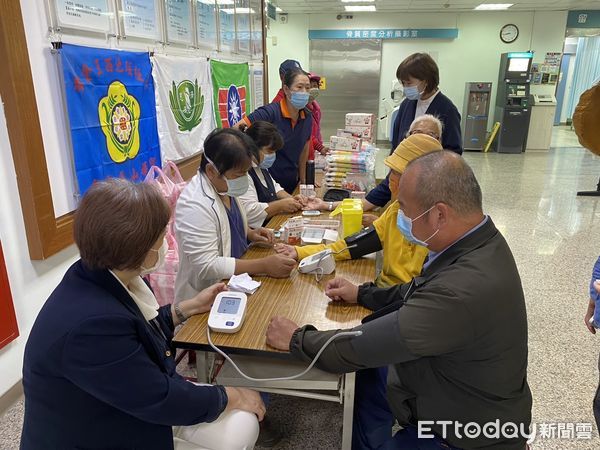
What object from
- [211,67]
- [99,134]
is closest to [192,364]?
[99,134]

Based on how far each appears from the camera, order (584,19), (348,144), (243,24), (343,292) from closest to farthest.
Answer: (343,292), (348,144), (243,24), (584,19)

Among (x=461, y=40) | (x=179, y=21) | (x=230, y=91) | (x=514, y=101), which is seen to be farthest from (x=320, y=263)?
(x=461, y=40)

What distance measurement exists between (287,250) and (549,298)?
88.8 inches

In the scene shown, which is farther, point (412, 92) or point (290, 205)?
point (412, 92)

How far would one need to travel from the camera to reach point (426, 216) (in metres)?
1.16

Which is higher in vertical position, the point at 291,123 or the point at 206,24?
the point at 206,24

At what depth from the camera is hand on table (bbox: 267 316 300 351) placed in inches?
50.4

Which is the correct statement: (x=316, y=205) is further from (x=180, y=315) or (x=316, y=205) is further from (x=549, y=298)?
(x=549, y=298)

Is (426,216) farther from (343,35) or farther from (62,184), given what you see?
(343,35)

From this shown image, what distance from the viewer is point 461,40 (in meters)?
9.41

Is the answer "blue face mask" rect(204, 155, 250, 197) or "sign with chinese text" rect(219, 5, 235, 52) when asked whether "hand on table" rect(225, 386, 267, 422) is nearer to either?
"blue face mask" rect(204, 155, 250, 197)

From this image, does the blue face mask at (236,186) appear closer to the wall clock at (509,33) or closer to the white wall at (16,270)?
the white wall at (16,270)

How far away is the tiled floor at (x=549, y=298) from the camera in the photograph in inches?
77.2

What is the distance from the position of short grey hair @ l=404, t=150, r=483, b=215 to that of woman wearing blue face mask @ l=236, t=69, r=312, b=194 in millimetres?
2013
